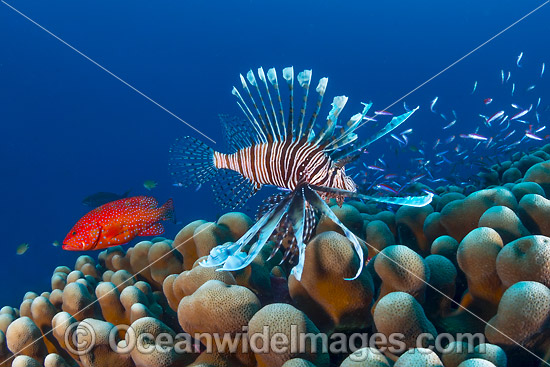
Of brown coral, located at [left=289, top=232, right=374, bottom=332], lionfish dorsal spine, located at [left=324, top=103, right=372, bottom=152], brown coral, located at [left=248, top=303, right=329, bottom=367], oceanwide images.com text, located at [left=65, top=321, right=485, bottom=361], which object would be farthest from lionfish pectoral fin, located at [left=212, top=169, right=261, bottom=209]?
brown coral, located at [left=248, top=303, right=329, bottom=367]

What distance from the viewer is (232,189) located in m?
3.25

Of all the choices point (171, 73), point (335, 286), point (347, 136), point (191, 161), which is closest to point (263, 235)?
point (335, 286)

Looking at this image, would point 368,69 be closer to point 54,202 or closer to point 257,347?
point 54,202

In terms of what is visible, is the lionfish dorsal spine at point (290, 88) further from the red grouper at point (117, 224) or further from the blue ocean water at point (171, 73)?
the blue ocean water at point (171, 73)

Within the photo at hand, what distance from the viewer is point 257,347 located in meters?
1.49

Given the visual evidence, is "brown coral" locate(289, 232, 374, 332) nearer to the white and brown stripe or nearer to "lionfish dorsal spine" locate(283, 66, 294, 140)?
the white and brown stripe

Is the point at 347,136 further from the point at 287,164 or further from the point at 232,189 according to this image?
the point at 232,189

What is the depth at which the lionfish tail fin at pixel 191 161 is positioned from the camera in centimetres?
361

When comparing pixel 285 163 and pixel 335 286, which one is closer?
pixel 335 286

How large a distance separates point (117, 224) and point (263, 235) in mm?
1864

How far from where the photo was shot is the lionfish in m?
1.81

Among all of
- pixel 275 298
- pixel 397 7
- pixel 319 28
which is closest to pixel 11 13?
pixel 319 28

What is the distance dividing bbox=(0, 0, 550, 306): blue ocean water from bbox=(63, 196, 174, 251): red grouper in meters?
19.4

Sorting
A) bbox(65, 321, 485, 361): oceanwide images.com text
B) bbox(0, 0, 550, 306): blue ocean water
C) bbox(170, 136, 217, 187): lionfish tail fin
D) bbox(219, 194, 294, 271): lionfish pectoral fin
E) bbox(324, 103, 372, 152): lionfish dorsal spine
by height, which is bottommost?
bbox(65, 321, 485, 361): oceanwide images.com text
